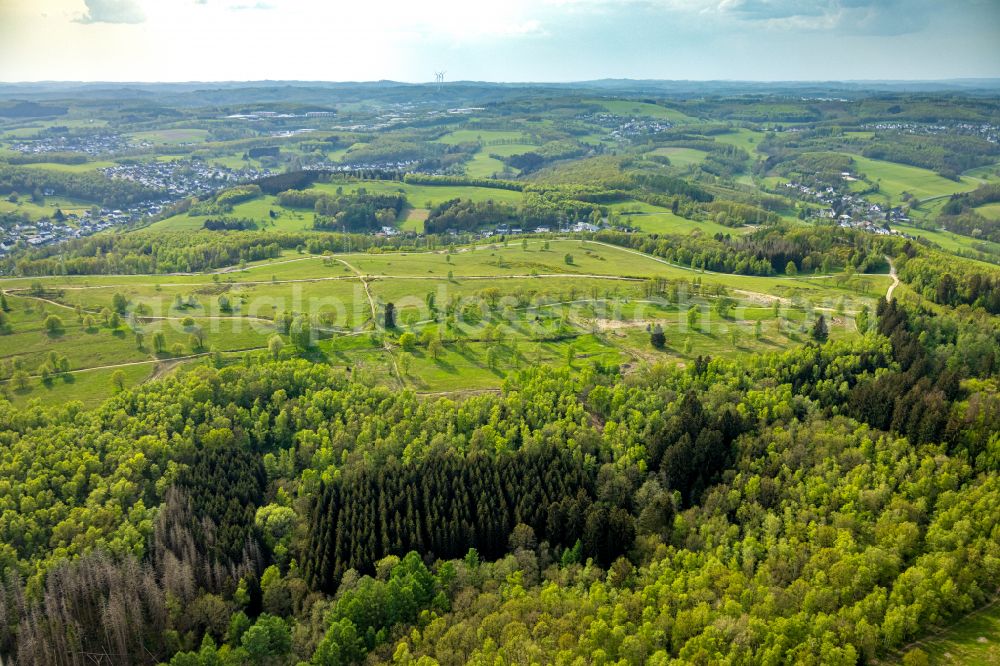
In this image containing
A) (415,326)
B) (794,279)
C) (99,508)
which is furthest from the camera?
(794,279)

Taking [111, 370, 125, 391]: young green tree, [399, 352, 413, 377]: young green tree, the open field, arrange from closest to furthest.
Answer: [111, 370, 125, 391]: young green tree, [399, 352, 413, 377]: young green tree, the open field

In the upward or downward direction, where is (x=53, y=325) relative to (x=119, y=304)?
downward

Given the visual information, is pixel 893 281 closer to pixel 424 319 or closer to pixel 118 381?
pixel 424 319

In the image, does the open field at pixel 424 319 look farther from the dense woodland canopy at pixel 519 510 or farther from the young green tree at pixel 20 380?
the dense woodland canopy at pixel 519 510

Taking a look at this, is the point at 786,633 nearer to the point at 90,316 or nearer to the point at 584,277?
the point at 584,277

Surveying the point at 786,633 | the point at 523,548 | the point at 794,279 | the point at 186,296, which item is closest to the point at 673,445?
the point at 523,548

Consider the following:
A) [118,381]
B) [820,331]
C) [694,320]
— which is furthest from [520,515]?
[820,331]

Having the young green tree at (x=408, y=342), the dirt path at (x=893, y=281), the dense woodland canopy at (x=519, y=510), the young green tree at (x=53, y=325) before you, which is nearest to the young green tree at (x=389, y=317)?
the young green tree at (x=408, y=342)

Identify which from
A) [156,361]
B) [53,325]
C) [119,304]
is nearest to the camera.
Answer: [156,361]

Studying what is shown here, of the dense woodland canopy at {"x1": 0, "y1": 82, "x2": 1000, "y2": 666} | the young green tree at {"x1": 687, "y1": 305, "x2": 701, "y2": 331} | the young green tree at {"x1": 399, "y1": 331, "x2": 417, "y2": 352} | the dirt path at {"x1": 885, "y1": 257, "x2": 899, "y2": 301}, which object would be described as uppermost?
the dirt path at {"x1": 885, "y1": 257, "x2": 899, "y2": 301}

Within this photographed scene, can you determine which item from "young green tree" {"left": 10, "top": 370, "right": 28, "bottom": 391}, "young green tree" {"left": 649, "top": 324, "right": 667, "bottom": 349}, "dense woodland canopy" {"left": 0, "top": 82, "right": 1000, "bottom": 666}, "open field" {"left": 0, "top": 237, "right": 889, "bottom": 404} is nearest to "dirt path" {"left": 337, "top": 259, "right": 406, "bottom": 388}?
"open field" {"left": 0, "top": 237, "right": 889, "bottom": 404}

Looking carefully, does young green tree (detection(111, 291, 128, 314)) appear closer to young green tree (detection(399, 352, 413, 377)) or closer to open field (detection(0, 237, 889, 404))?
open field (detection(0, 237, 889, 404))
